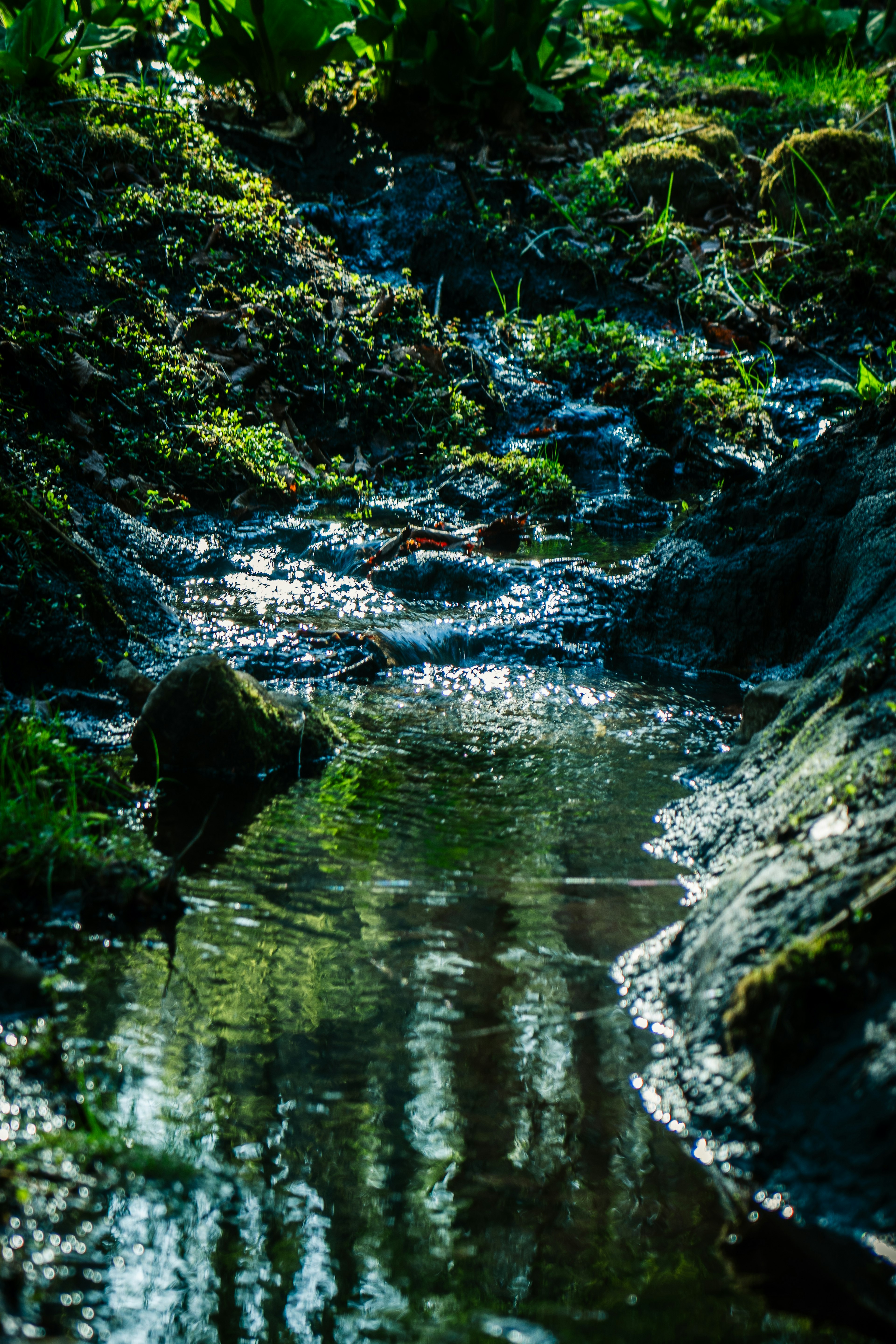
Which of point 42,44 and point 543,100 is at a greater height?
point 543,100

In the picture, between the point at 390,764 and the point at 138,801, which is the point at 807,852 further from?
the point at 138,801

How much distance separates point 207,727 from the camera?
3.36m

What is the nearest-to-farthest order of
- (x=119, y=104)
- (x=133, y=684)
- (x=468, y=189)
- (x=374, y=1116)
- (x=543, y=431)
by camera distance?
(x=374, y=1116), (x=133, y=684), (x=543, y=431), (x=119, y=104), (x=468, y=189)

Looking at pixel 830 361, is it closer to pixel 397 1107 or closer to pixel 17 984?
pixel 397 1107

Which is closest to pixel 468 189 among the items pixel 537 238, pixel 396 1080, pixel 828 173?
pixel 537 238

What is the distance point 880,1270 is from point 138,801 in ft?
7.83

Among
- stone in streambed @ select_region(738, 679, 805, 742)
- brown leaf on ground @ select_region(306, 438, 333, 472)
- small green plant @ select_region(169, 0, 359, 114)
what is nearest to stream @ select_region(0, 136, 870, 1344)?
stone in streambed @ select_region(738, 679, 805, 742)

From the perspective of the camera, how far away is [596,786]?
11.0 feet

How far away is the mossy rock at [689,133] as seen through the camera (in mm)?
10531

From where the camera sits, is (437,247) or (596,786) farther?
(437,247)

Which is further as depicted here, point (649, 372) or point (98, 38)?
point (98, 38)

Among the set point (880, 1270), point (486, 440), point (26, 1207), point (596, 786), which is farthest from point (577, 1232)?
point (486, 440)

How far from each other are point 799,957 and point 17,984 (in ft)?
5.07

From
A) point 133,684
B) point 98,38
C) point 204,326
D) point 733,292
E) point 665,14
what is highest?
point 665,14
